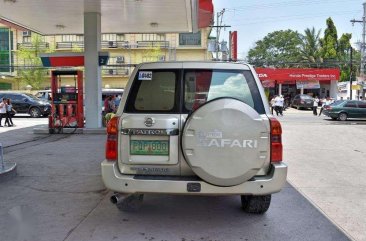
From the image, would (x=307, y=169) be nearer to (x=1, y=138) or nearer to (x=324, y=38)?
(x=1, y=138)

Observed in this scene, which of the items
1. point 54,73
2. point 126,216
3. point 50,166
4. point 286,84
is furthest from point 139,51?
point 126,216

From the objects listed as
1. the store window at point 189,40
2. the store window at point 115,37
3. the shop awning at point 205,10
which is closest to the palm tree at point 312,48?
the store window at point 189,40

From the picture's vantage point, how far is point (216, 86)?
5066 millimetres

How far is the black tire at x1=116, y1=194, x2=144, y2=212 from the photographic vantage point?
5561mm

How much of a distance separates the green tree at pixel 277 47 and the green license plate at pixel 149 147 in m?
71.2

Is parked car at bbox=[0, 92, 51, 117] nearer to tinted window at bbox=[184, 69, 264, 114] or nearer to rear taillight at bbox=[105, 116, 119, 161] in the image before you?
rear taillight at bbox=[105, 116, 119, 161]

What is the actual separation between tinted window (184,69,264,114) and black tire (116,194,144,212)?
1.49 metres

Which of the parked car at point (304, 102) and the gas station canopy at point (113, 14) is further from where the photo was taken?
the parked car at point (304, 102)

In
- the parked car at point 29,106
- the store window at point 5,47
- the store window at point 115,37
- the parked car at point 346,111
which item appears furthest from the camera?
the store window at point 5,47

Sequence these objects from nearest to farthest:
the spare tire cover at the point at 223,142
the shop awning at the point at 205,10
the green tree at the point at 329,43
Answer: the spare tire cover at the point at 223,142
the shop awning at the point at 205,10
the green tree at the point at 329,43

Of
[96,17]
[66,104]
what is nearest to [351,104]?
[96,17]

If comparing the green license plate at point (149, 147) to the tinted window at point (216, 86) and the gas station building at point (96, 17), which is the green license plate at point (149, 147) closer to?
the tinted window at point (216, 86)

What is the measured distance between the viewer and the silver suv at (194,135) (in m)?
4.51

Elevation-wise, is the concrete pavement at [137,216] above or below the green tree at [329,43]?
below
